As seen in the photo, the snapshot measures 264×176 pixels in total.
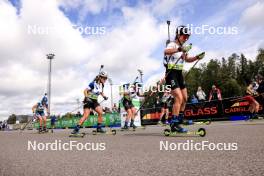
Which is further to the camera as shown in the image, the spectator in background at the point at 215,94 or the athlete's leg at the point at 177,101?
the spectator in background at the point at 215,94

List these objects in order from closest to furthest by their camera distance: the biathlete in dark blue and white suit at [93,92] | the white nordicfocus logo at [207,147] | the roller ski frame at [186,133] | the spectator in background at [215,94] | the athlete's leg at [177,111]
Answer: the white nordicfocus logo at [207,147] < the roller ski frame at [186,133] < the athlete's leg at [177,111] < the biathlete in dark blue and white suit at [93,92] < the spectator in background at [215,94]

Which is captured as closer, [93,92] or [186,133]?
[186,133]

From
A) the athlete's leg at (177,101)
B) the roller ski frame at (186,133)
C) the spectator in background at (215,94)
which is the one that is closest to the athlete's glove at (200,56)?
the athlete's leg at (177,101)

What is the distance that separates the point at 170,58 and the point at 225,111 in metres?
12.5

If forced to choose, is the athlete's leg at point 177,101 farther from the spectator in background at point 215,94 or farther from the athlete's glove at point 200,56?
the spectator in background at point 215,94

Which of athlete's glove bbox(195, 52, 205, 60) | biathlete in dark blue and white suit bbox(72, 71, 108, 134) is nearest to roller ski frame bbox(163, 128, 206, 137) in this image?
athlete's glove bbox(195, 52, 205, 60)

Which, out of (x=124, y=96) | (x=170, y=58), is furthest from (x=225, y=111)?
(x=170, y=58)

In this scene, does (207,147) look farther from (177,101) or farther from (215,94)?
(215,94)

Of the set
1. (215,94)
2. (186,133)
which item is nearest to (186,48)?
(186,133)

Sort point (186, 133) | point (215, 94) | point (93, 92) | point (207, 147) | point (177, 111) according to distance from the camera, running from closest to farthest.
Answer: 1. point (207, 147)
2. point (186, 133)
3. point (177, 111)
4. point (93, 92)
5. point (215, 94)

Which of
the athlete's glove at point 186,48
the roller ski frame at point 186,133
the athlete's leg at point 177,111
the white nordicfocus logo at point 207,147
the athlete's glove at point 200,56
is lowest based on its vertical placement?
the white nordicfocus logo at point 207,147

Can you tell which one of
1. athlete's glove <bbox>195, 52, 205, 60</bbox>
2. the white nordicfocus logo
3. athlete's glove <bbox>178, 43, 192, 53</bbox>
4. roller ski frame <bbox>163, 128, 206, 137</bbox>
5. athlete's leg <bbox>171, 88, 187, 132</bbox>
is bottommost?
the white nordicfocus logo

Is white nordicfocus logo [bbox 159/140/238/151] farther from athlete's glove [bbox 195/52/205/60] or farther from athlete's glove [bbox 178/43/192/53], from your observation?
athlete's glove [bbox 195/52/205/60]

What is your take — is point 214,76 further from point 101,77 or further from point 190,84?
point 101,77
